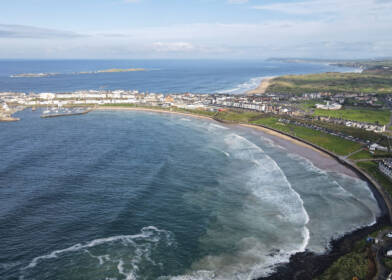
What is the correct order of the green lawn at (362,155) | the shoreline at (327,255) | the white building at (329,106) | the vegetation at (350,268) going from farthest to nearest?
the white building at (329,106) → the green lawn at (362,155) → the shoreline at (327,255) → the vegetation at (350,268)

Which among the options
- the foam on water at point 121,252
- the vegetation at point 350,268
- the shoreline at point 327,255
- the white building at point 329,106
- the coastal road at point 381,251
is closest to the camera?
the coastal road at point 381,251

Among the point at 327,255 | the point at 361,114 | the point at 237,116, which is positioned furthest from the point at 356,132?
the point at 327,255

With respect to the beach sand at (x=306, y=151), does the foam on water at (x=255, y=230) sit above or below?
below

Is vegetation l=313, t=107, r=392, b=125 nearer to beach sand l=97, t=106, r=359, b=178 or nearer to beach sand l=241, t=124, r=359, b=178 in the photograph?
beach sand l=97, t=106, r=359, b=178

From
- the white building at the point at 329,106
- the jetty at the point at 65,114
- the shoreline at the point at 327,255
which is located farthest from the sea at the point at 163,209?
the white building at the point at 329,106

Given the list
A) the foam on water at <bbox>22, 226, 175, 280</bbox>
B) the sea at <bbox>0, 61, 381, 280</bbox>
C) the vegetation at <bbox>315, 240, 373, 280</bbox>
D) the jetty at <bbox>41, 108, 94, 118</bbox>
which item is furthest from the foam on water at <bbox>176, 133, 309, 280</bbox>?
the jetty at <bbox>41, 108, 94, 118</bbox>

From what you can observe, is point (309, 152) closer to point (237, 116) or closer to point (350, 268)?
point (237, 116)

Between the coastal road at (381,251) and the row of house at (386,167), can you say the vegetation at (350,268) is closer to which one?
the coastal road at (381,251)

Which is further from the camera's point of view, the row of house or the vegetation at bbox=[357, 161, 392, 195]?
the row of house
